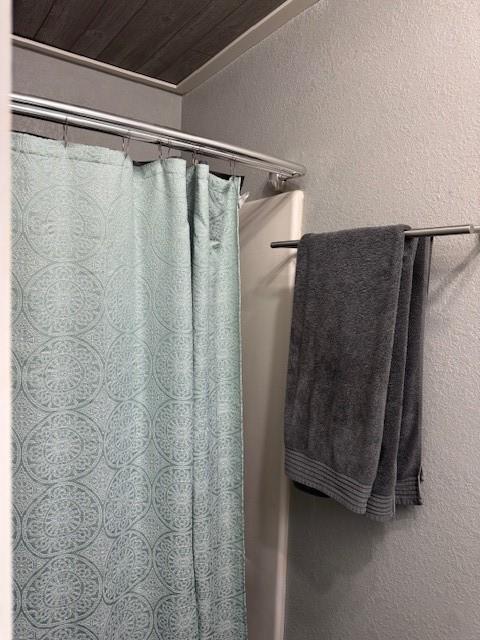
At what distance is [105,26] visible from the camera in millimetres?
1384

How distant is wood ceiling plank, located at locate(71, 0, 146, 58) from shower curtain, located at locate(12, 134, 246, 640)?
23.5 inches

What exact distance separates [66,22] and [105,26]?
0.37ft

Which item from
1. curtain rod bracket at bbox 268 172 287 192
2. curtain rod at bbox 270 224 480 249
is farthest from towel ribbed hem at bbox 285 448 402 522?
curtain rod bracket at bbox 268 172 287 192

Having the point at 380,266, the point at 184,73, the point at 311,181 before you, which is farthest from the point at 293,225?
the point at 184,73

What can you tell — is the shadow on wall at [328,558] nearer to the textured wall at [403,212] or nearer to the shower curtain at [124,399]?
the textured wall at [403,212]

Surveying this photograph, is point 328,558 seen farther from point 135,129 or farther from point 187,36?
point 187,36

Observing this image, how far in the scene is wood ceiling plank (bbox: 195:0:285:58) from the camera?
1248 mm

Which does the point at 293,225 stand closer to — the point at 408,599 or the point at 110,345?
the point at 110,345

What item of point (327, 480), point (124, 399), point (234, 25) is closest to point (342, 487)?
point (327, 480)

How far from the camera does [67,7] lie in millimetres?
1293

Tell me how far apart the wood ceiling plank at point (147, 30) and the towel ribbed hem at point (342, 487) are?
3.97 ft

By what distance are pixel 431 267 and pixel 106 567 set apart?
89cm

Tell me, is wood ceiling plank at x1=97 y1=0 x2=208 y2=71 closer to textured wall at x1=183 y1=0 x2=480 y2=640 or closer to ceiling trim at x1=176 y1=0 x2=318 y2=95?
ceiling trim at x1=176 y1=0 x2=318 y2=95

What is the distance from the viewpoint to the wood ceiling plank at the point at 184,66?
5.06 feet
